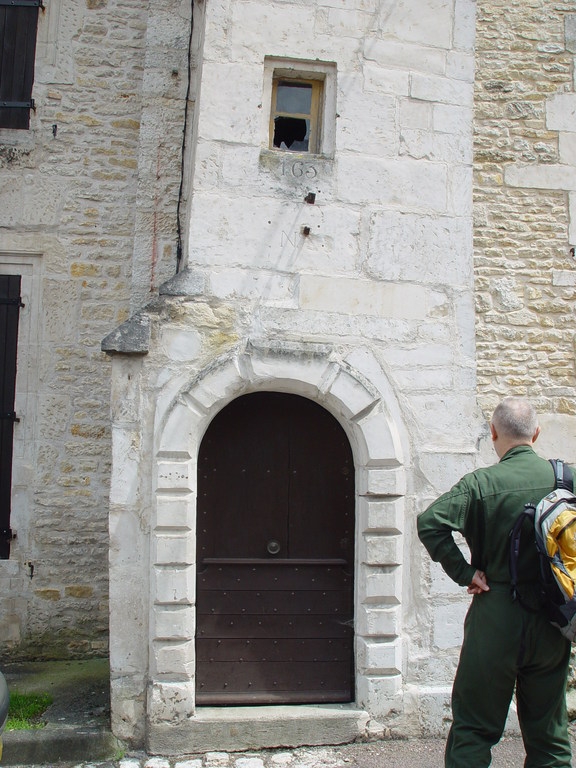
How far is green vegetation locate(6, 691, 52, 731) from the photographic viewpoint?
12.7ft

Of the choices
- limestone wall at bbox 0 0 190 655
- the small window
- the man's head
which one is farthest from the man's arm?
limestone wall at bbox 0 0 190 655

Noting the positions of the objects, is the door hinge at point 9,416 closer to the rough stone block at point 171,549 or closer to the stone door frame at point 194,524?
the stone door frame at point 194,524

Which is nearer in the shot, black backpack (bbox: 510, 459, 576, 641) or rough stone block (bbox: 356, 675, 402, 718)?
black backpack (bbox: 510, 459, 576, 641)

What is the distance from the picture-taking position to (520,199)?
17.5 feet

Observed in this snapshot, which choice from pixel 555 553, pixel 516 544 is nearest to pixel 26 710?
pixel 516 544

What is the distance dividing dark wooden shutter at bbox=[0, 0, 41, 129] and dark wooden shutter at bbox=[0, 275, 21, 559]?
1239 millimetres

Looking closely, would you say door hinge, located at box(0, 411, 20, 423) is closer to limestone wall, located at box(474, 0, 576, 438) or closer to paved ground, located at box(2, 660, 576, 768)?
paved ground, located at box(2, 660, 576, 768)

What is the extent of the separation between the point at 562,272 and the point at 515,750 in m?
3.19

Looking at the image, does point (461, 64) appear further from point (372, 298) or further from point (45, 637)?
point (45, 637)

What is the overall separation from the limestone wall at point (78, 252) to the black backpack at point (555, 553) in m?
3.24

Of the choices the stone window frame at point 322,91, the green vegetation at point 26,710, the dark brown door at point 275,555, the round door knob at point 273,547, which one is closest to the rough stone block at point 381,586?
the dark brown door at point 275,555

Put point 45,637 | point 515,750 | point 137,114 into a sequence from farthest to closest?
point 137,114, point 45,637, point 515,750

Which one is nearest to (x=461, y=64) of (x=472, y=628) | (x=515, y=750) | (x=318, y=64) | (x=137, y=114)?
(x=318, y=64)

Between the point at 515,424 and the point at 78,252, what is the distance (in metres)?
3.61
